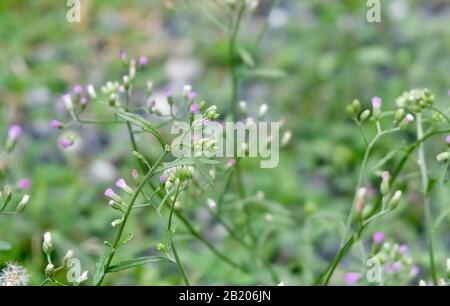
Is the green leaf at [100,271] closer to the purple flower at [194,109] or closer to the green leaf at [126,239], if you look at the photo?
the green leaf at [126,239]

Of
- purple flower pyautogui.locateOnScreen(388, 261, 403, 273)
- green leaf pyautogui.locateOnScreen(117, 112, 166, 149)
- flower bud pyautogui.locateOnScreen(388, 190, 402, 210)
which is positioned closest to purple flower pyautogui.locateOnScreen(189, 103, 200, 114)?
green leaf pyautogui.locateOnScreen(117, 112, 166, 149)

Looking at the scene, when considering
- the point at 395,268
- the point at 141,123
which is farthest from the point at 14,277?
the point at 395,268

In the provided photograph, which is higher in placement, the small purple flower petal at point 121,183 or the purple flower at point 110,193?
the small purple flower petal at point 121,183

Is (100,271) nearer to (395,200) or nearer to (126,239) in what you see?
(126,239)

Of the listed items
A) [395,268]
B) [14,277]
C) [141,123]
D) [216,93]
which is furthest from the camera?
[216,93]

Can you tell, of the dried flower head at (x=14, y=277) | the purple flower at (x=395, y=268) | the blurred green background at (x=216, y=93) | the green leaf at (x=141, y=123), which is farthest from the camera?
the blurred green background at (x=216, y=93)

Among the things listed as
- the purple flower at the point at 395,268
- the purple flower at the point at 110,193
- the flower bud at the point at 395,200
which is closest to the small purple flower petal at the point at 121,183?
the purple flower at the point at 110,193

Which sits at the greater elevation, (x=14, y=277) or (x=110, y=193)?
(x=110, y=193)

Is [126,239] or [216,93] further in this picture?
[216,93]

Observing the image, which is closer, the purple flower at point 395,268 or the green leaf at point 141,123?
the green leaf at point 141,123
